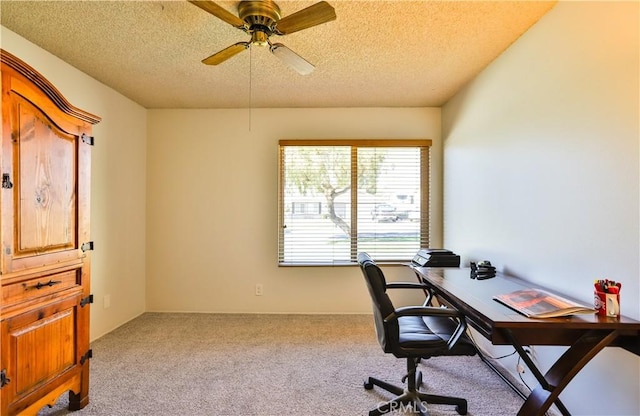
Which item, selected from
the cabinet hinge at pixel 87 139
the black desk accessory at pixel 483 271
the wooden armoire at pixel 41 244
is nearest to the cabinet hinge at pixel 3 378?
the wooden armoire at pixel 41 244

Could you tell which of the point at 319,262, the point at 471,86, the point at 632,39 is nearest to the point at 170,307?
the point at 319,262

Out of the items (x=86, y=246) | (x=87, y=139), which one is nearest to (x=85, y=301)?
(x=86, y=246)

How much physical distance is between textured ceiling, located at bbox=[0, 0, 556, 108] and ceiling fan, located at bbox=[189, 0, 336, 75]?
0.11 m

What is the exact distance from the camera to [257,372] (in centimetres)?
224

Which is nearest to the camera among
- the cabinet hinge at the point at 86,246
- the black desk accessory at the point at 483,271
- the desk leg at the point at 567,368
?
the desk leg at the point at 567,368

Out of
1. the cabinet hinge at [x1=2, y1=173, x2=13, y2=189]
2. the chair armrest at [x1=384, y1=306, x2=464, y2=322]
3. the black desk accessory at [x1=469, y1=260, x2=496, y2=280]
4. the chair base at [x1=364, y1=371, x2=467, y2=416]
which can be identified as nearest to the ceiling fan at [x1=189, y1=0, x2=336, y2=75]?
the cabinet hinge at [x1=2, y1=173, x2=13, y2=189]

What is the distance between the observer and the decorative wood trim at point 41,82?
1383mm

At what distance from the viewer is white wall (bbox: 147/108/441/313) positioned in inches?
137

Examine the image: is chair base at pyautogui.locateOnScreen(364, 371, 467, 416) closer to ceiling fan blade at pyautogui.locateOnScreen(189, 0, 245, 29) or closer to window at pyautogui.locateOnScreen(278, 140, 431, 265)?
window at pyautogui.locateOnScreen(278, 140, 431, 265)

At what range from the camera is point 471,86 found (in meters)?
2.76

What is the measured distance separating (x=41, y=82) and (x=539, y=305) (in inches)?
106

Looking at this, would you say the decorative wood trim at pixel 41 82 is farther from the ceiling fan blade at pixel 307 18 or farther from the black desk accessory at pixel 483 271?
the black desk accessory at pixel 483 271

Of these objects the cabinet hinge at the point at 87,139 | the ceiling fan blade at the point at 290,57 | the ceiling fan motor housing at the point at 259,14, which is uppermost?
the ceiling fan motor housing at the point at 259,14

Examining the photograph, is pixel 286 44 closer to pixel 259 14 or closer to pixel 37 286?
pixel 259 14
